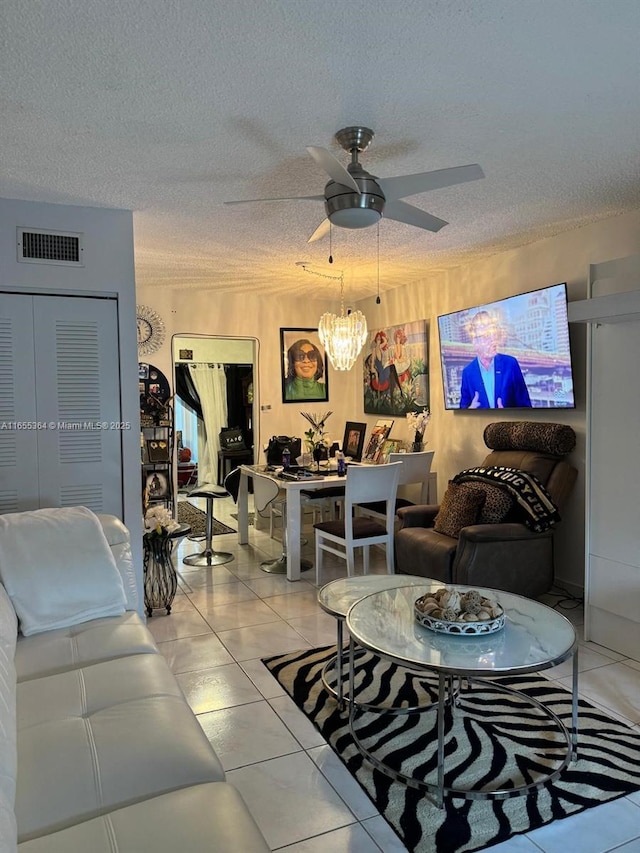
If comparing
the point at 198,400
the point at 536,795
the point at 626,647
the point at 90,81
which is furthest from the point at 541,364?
the point at 198,400

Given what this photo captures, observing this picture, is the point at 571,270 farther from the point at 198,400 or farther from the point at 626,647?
the point at 198,400

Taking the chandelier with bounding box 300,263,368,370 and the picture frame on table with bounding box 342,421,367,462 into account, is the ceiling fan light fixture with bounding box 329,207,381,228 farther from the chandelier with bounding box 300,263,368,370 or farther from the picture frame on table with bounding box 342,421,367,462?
the picture frame on table with bounding box 342,421,367,462

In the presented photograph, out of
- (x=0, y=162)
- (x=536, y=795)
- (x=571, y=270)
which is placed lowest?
(x=536, y=795)

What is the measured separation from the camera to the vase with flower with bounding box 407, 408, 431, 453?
5.41 metres

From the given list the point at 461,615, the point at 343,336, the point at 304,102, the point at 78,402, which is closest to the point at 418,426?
the point at 343,336

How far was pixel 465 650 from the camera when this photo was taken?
209 centimetres

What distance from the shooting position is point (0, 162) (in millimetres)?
2756

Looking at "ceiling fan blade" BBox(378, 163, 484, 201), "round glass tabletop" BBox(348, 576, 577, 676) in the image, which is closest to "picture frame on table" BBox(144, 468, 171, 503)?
"round glass tabletop" BBox(348, 576, 577, 676)

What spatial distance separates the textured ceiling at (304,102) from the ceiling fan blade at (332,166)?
0.23 m

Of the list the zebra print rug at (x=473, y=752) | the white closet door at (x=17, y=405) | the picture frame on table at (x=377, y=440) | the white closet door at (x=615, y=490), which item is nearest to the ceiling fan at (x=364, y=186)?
the white closet door at (x=615, y=490)

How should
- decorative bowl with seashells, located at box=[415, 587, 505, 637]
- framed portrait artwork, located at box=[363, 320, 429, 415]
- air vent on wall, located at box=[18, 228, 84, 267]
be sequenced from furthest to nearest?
framed portrait artwork, located at box=[363, 320, 429, 415] → air vent on wall, located at box=[18, 228, 84, 267] → decorative bowl with seashells, located at box=[415, 587, 505, 637]

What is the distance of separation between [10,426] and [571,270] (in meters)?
3.69

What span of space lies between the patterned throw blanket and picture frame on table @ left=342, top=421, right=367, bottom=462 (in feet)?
7.30

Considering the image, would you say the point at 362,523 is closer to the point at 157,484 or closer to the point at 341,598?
the point at 341,598
